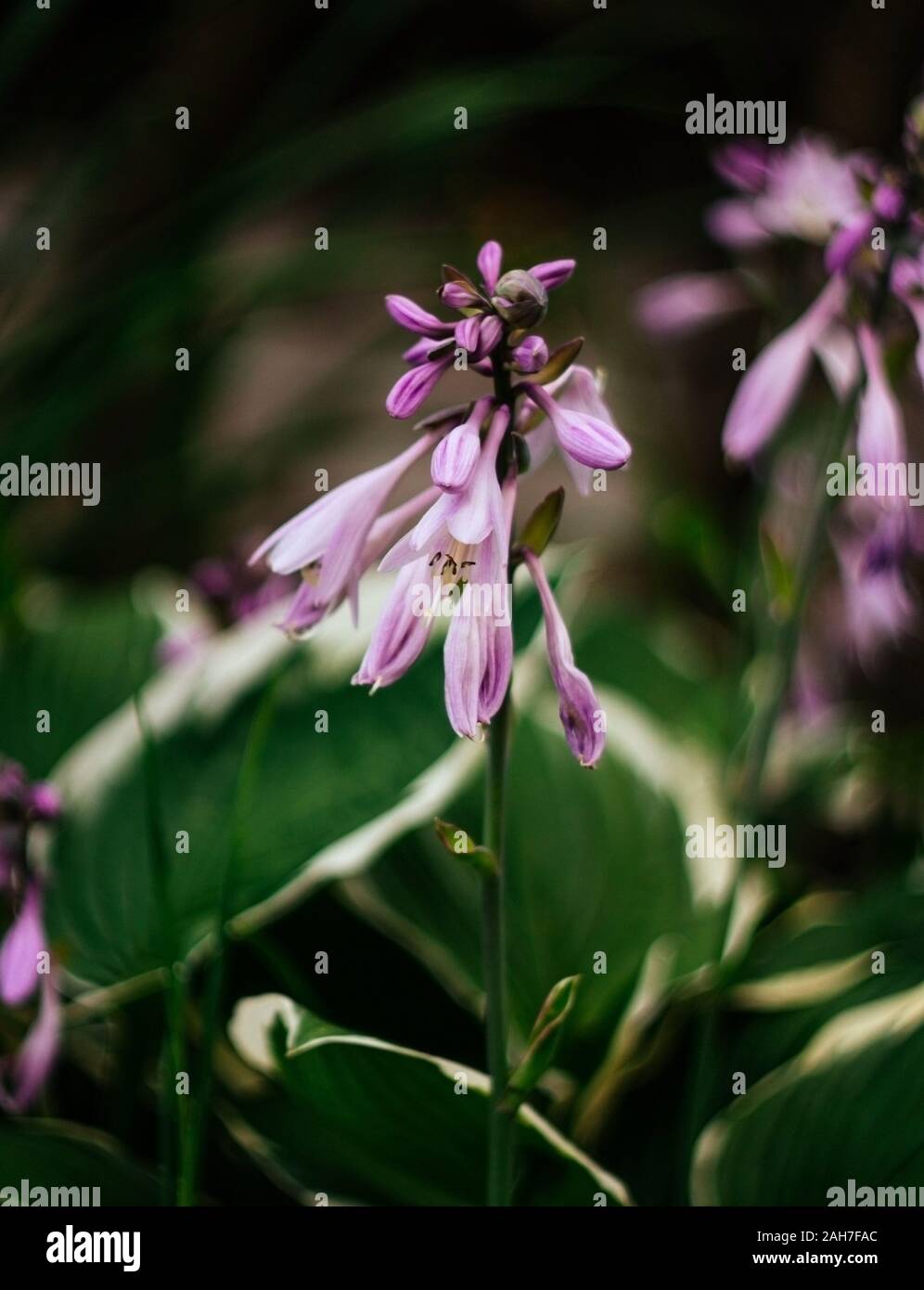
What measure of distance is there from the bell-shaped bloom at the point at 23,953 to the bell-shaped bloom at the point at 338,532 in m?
0.21

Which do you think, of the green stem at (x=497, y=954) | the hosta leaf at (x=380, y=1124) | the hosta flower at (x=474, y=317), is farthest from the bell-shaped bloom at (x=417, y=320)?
the hosta leaf at (x=380, y=1124)

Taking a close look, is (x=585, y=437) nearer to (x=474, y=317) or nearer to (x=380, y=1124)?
(x=474, y=317)

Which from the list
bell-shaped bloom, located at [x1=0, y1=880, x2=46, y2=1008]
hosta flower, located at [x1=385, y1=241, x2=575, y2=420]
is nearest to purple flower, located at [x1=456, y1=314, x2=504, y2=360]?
Answer: hosta flower, located at [x1=385, y1=241, x2=575, y2=420]

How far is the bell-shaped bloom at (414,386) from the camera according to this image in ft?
1.36

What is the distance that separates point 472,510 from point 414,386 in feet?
0.20

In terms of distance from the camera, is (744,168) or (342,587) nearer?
(342,587)

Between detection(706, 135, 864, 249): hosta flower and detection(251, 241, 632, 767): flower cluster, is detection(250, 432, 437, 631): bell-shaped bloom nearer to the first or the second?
detection(251, 241, 632, 767): flower cluster

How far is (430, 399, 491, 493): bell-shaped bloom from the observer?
38 centimetres

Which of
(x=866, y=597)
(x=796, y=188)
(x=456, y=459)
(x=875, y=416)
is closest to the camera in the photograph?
(x=456, y=459)

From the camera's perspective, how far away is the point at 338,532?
1.47ft

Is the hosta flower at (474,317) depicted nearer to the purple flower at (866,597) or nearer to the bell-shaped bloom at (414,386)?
the bell-shaped bloom at (414,386)

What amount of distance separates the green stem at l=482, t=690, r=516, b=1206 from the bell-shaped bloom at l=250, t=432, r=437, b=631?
8cm

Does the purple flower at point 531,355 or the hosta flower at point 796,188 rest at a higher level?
the hosta flower at point 796,188

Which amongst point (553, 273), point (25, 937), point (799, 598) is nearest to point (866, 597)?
point (799, 598)
